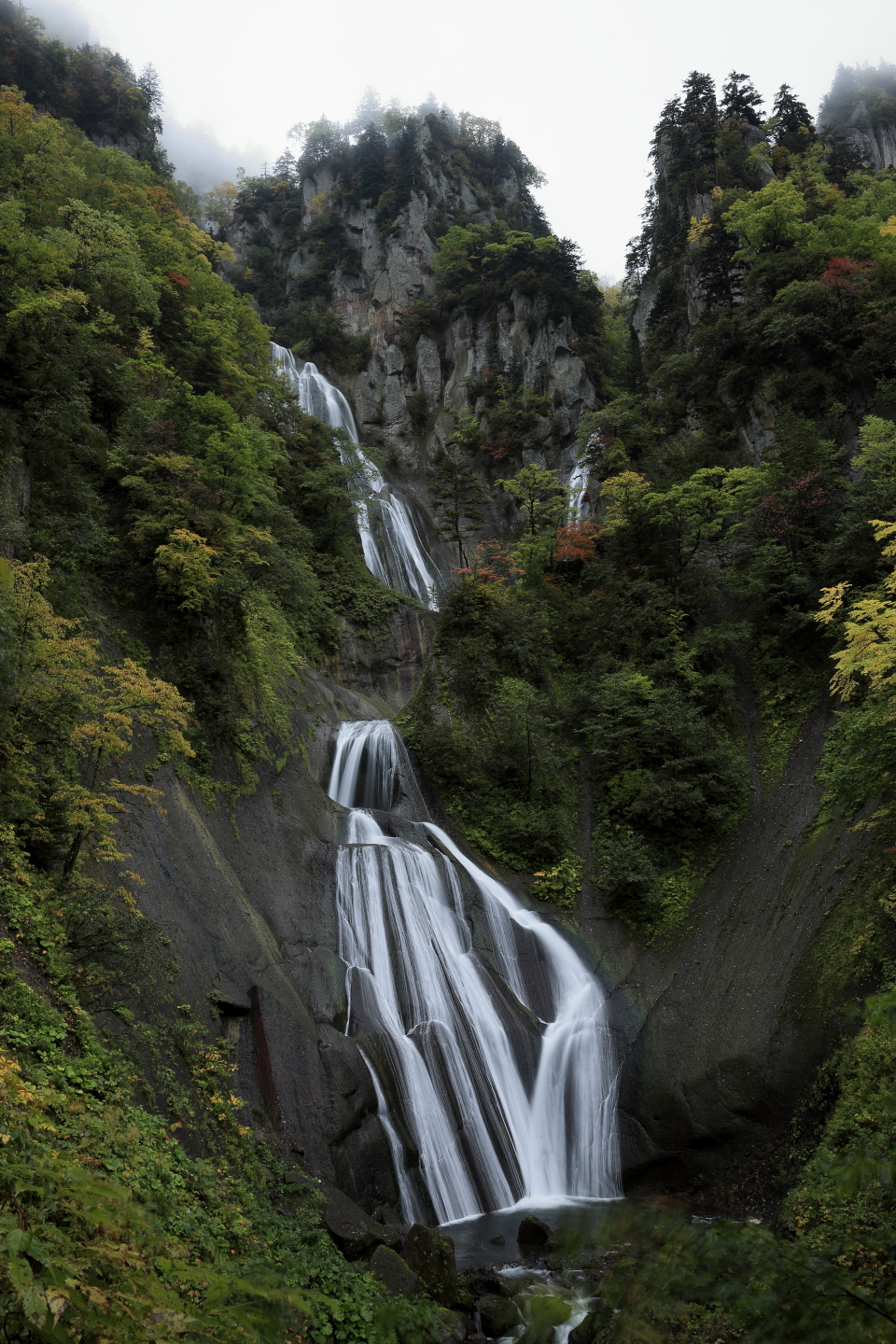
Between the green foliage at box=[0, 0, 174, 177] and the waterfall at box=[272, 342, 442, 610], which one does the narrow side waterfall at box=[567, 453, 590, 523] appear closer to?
the waterfall at box=[272, 342, 442, 610]

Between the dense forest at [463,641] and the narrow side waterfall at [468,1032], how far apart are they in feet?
6.62

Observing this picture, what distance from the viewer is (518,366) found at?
3872 cm

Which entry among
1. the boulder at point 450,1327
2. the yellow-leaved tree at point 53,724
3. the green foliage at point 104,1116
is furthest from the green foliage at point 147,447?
the boulder at point 450,1327

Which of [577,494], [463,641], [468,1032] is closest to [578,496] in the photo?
[577,494]

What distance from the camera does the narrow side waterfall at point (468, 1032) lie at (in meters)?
10.8

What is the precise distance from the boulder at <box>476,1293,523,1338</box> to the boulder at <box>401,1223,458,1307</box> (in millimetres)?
368

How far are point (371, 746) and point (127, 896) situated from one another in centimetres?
1043

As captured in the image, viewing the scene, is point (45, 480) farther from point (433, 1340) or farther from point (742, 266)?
point (742, 266)

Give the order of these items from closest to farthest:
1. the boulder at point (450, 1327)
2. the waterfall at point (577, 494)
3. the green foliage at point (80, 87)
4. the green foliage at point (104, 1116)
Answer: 1. the green foliage at point (104, 1116)
2. the boulder at point (450, 1327)
3. the waterfall at point (577, 494)
4. the green foliage at point (80, 87)

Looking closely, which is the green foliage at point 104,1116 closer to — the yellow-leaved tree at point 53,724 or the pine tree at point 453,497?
the yellow-leaved tree at point 53,724

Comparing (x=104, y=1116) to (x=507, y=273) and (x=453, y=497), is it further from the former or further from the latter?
(x=507, y=273)

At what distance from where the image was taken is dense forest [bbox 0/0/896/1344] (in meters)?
3.27

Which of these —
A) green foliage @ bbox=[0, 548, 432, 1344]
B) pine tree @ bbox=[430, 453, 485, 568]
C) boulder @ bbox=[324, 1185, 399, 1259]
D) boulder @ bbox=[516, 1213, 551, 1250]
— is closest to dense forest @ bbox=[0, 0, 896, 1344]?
green foliage @ bbox=[0, 548, 432, 1344]

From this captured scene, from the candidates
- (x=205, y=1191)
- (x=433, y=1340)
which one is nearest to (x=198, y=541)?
(x=205, y=1191)
